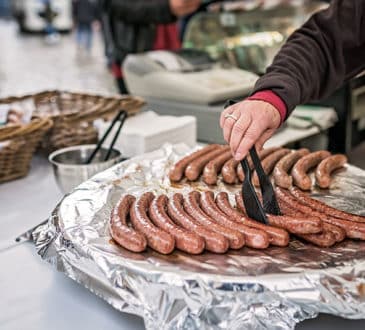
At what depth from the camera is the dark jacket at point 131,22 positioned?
3.49 m

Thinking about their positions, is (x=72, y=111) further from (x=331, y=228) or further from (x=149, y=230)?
(x=331, y=228)

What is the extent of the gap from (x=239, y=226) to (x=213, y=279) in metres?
0.24

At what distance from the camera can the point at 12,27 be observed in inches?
828

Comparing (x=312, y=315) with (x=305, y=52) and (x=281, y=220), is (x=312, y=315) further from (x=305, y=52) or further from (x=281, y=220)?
(x=305, y=52)

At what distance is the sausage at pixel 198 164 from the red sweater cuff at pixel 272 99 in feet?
1.25

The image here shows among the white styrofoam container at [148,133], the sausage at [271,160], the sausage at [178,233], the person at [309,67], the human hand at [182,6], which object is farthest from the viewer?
the human hand at [182,6]

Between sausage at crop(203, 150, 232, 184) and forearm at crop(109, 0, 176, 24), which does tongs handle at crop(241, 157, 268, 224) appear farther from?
forearm at crop(109, 0, 176, 24)

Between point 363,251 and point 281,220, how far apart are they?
21 cm

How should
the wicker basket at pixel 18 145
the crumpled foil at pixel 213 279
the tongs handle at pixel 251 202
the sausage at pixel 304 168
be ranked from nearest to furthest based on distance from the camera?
the crumpled foil at pixel 213 279
the tongs handle at pixel 251 202
the sausage at pixel 304 168
the wicker basket at pixel 18 145

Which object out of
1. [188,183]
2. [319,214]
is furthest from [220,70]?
[319,214]

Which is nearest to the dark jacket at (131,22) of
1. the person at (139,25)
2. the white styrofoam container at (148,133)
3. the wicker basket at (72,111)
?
the person at (139,25)

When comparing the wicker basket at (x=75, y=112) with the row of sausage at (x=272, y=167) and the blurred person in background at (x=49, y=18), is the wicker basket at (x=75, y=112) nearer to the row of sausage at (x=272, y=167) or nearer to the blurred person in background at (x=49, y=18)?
the row of sausage at (x=272, y=167)

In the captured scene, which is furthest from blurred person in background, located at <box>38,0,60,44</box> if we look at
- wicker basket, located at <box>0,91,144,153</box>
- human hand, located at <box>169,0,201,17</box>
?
wicker basket, located at <box>0,91,144,153</box>

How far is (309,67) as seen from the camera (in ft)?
5.98
